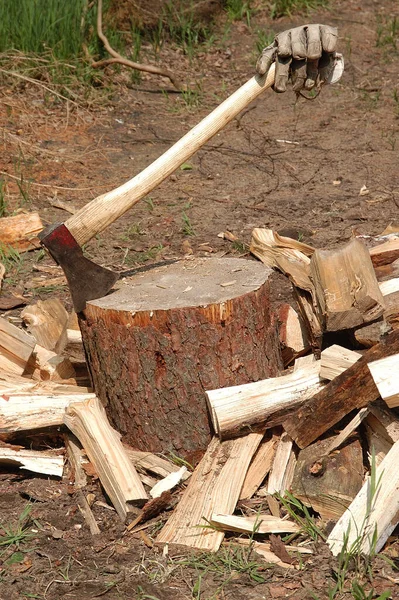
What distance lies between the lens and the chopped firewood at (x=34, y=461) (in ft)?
11.0

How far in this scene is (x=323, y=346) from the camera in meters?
3.58

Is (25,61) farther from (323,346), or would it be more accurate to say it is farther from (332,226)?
(323,346)

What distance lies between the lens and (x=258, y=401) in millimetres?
3285

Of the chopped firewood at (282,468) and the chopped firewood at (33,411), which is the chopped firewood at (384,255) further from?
the chopped firewood at (33,411)

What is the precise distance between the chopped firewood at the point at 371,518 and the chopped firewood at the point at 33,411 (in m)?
1.26

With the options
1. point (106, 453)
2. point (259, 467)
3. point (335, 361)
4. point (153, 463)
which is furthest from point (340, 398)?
point (106, 453)

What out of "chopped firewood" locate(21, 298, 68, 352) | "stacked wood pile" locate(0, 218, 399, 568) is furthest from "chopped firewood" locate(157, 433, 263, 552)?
"chopped firewood" locate(21, 298, 68, 352)

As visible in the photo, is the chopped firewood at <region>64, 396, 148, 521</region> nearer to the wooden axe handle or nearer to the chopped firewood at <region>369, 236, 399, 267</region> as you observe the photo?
the wooden axe handle

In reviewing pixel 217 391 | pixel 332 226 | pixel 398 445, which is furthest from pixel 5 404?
pixel 332 226

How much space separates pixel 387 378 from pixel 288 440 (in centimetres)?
59

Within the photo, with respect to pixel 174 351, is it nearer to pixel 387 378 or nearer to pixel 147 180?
pixel 147 180

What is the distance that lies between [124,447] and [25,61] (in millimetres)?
5095

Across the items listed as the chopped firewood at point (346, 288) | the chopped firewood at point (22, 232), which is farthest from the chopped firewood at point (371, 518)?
the chopped firewood at point (22, 232)

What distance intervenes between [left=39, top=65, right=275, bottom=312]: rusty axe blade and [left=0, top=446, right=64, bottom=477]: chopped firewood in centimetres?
63
